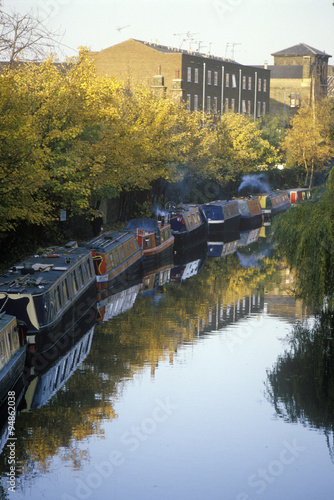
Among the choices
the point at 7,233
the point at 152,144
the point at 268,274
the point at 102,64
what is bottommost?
the point at 268,274

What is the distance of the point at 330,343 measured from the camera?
23219 millimetres

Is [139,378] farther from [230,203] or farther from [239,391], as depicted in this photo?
[230,203]

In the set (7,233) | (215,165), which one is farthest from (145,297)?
(215,165)

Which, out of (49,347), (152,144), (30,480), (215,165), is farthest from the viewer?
(215,165)

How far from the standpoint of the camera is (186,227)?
44344 millimetres

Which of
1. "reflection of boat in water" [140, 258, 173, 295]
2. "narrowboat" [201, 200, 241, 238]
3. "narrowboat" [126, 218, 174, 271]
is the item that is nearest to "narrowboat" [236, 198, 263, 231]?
"narrowboat" [201, 200, 241, 238]

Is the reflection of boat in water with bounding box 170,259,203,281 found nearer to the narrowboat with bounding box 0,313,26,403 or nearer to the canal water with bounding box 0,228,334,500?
the canal water with bounding box 0,228,334,500

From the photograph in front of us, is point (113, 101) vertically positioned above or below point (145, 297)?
above

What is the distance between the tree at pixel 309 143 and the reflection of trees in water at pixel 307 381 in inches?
2104

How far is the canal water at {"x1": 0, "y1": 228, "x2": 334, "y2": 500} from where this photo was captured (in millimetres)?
13664

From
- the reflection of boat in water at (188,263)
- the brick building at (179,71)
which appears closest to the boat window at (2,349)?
the reflection of boat in water at (188,263)

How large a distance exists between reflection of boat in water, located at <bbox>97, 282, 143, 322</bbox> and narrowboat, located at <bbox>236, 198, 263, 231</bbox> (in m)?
26.0

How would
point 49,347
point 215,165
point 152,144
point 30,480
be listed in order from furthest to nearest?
point 215,165, point 152,144, point 49,347, point 30,480

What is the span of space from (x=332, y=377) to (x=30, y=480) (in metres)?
9.10
